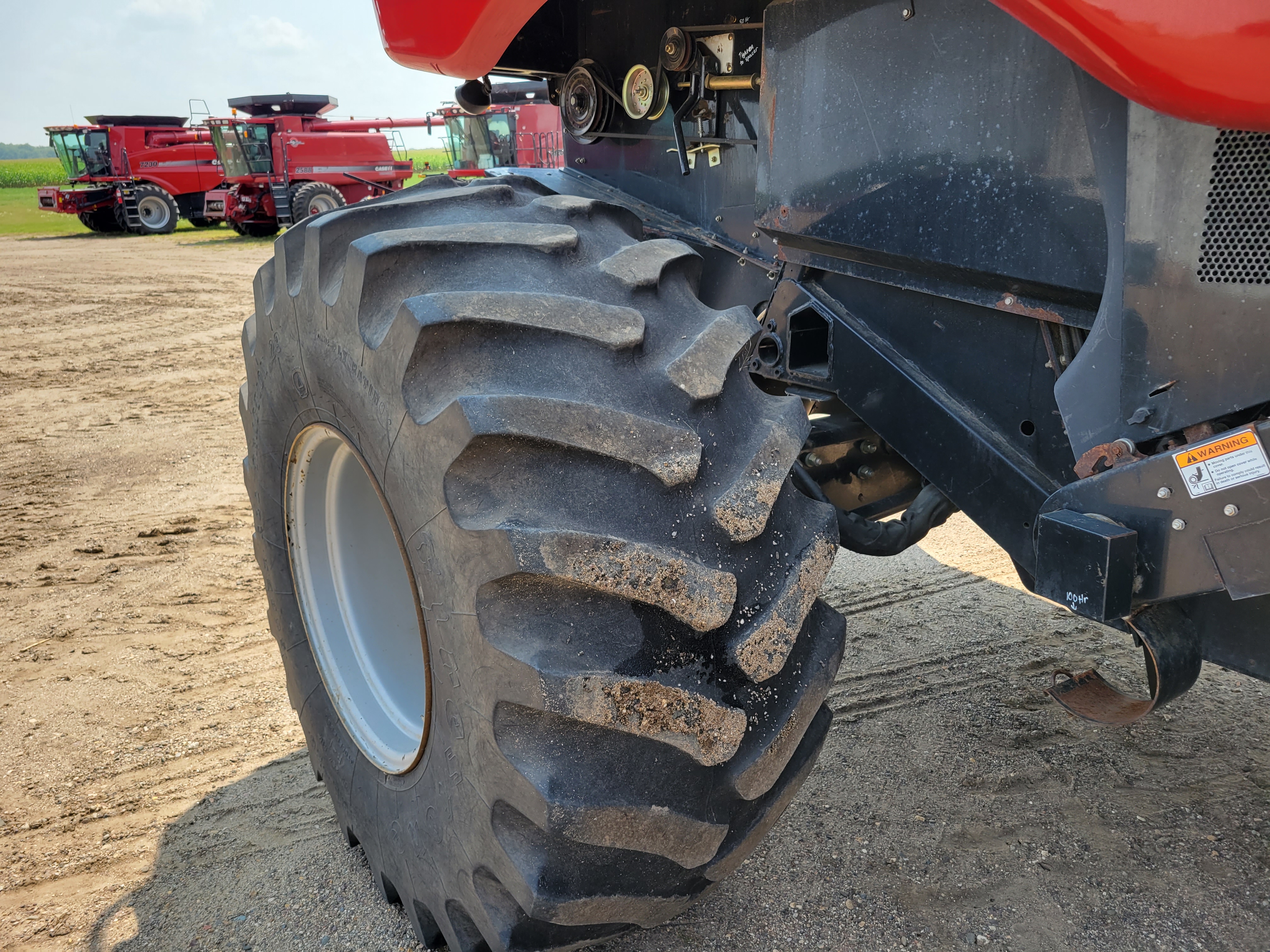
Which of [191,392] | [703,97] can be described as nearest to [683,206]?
[703,97]

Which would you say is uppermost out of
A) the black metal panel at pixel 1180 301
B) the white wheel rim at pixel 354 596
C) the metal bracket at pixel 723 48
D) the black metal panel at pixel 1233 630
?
the metal bracket at pixel 723 48

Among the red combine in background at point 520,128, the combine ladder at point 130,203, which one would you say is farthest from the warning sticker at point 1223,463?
the combine ladder at point 130,203

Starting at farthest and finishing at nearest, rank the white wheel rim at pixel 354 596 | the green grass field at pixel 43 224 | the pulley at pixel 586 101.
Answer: the green grass field at pixel 43 224 → the pulley at pixel 586 101 → the white wheel rim at pixel 354 596

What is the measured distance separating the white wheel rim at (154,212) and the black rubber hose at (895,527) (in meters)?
22.0

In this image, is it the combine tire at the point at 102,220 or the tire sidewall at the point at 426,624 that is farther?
the combine tire at the point at 102,220

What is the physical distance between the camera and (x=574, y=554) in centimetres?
127

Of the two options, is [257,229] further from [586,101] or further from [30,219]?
[586,101]

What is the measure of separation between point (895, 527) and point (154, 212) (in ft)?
73.2

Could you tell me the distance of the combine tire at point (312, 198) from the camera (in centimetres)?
1762

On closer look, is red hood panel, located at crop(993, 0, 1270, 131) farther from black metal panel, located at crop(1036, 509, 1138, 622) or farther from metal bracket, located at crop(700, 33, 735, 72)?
metal bracket, located at crop(700, 33, 735, 72)

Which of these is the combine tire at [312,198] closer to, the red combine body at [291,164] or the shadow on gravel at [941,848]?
the red combine body at [291,164]

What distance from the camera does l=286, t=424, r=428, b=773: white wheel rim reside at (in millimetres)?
2012

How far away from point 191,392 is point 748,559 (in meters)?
5.93

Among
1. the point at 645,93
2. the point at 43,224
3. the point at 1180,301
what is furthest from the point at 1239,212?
the point at 43,224
